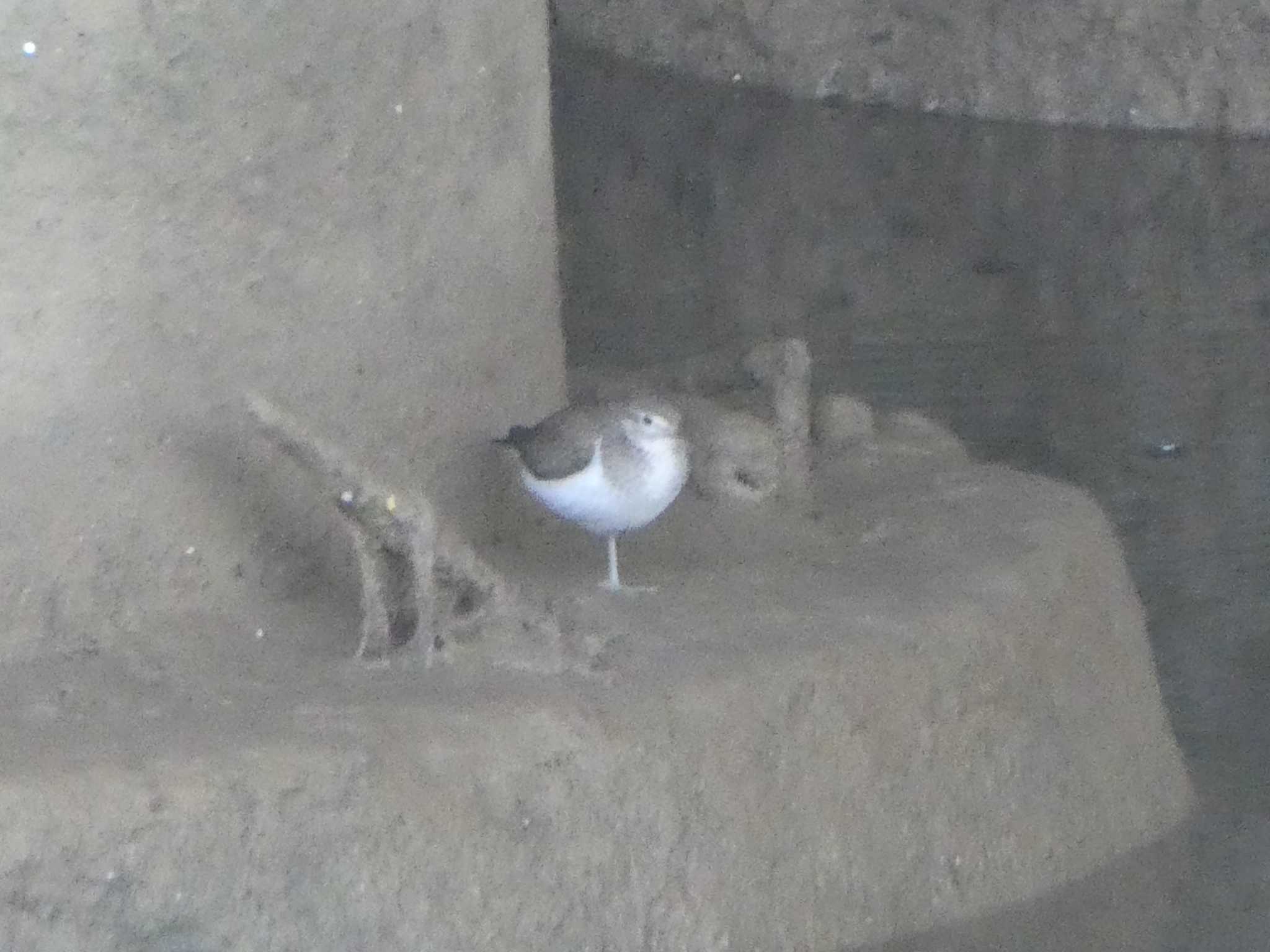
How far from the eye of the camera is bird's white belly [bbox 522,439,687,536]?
4.30m

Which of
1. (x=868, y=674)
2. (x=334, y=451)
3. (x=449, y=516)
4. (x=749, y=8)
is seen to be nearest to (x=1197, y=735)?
(x=868, y=674)

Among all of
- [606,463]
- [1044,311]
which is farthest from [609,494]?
[1044,311]

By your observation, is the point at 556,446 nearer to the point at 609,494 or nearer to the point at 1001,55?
the point at 609,494

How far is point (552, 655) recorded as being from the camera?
12.5ft

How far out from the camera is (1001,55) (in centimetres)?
1406

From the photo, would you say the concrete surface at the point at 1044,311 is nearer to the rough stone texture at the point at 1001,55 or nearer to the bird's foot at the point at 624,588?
the rough stone texture at the point at 1001,55

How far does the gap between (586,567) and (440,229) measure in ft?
2.82

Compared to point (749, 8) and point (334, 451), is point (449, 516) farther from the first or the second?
point (749, 8)

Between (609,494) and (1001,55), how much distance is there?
412 inches

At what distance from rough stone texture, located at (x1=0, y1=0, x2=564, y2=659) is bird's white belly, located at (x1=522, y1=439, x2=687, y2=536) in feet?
0.65

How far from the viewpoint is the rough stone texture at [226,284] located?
147 inches

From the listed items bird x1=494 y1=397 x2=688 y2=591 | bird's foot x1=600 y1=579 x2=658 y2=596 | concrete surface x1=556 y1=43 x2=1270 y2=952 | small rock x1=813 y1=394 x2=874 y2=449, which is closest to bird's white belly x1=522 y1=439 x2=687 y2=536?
bird x1=494 y1=397 x2=688 y2=591

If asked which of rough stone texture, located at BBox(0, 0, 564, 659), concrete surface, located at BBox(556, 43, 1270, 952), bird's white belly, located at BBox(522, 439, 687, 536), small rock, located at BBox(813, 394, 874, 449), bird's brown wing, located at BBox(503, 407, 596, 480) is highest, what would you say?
rough stone texture, located at BBox(0, 0, 564, 659)

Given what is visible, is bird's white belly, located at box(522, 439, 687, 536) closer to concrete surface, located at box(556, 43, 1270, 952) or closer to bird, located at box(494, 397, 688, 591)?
bird, located at box(494, 397, 688, 591)
